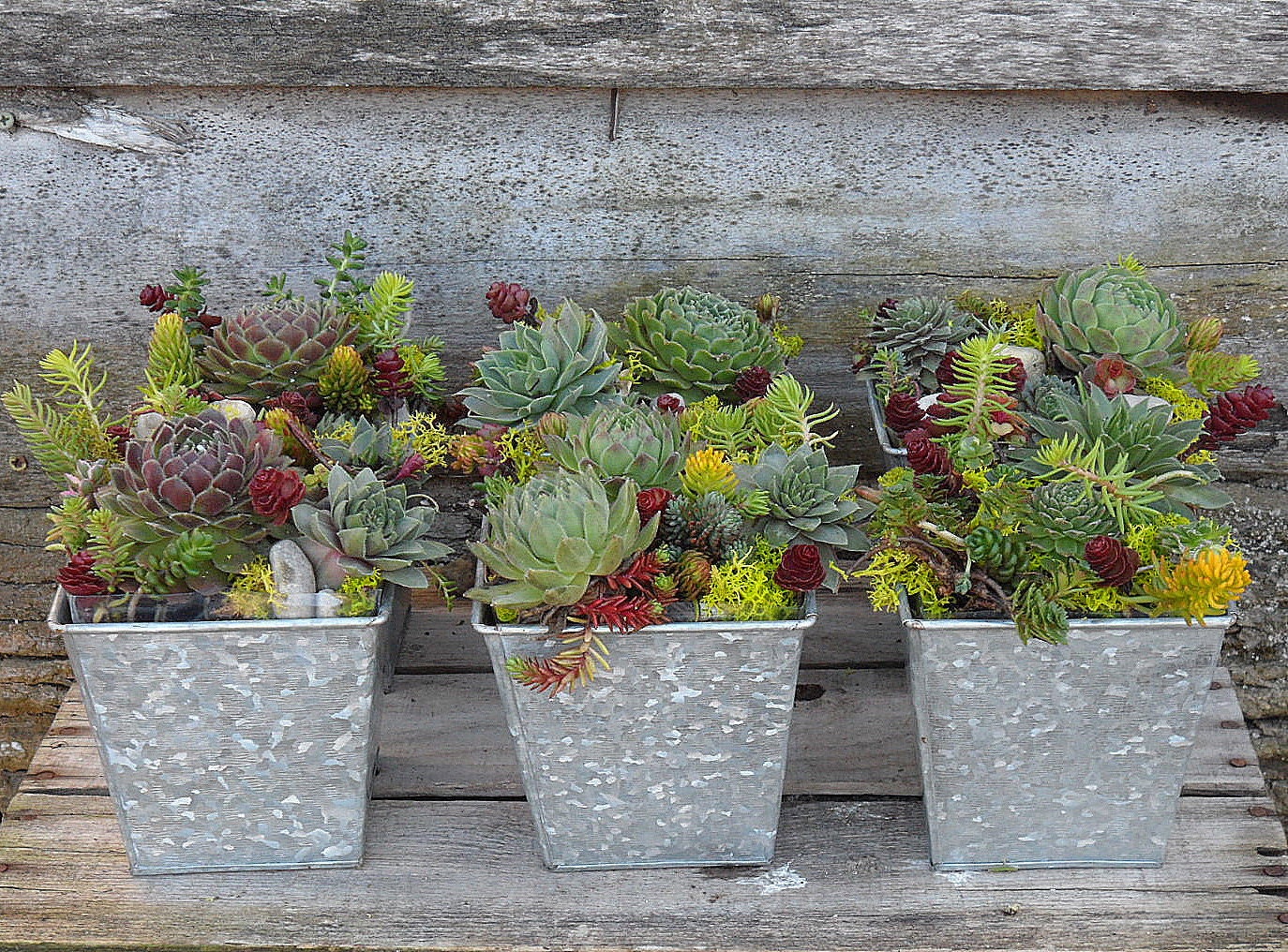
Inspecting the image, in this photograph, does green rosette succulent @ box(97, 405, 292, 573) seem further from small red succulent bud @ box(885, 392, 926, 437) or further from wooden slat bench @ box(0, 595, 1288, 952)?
small red succulent bud @ box(885, 392, 926, 437)

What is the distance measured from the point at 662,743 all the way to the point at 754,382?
0.38 meters

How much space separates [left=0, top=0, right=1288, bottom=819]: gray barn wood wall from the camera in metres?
1.25

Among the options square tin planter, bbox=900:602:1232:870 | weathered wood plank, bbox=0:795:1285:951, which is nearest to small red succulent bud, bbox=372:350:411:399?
weathered wood plank, bbox=0:795:1285:951

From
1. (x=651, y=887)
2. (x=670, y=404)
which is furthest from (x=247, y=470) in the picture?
(x=651, y=887)

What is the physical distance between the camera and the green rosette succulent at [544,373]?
1.08m

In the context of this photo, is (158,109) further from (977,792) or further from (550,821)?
(977,792)

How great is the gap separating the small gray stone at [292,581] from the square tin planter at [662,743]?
14cm

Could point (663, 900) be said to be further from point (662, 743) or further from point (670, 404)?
point (670, 404)

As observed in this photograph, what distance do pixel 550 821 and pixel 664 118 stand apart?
78 centimetres

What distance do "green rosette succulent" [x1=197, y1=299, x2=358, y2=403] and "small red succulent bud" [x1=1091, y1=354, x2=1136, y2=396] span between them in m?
0.74

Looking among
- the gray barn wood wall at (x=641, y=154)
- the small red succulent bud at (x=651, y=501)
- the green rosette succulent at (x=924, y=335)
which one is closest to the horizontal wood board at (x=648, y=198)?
the gray barn wood wall at (x=641, y=154)

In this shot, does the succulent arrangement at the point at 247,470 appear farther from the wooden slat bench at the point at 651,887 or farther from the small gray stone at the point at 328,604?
the wooden slat bench at the point at 651,887

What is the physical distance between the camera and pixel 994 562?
3.14 feet

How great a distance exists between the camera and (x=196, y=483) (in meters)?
0.94
